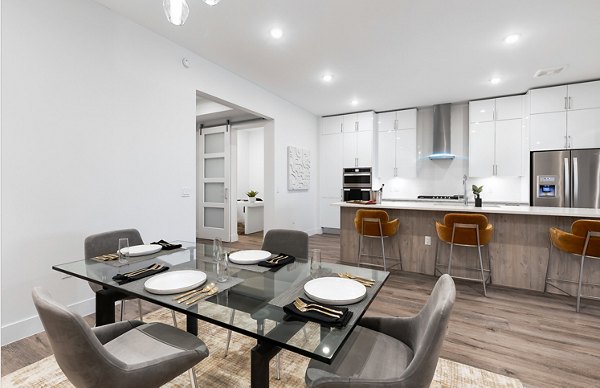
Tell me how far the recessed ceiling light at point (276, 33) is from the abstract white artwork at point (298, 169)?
8.39ft

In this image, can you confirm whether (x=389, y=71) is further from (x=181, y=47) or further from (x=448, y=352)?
(x=448, y=352)

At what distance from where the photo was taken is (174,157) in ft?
10.6

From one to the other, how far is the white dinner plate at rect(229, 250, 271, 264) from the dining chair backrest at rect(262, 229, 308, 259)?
33 cm

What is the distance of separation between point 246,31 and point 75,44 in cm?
155

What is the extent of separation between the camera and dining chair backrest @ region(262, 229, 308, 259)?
2146mm

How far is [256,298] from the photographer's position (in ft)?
4.11

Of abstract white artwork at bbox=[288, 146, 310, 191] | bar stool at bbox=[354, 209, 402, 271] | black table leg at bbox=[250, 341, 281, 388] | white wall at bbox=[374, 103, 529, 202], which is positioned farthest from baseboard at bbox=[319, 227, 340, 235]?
black table leg at bbox=[250, 341, 281, 388]

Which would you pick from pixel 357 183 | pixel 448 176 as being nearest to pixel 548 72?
pixel 448 176

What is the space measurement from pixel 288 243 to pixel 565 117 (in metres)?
5.06

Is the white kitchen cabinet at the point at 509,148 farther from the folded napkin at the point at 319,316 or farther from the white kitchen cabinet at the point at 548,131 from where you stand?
the folded napkin at the point at 319,316

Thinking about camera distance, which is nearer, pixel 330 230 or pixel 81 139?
pixel 81 139

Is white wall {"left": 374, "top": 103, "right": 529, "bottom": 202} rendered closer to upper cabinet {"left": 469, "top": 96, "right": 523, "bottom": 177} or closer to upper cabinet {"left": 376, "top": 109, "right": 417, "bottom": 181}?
upper cabinet {"left": 376, "top": 109, "right": 417, "bottom": 181}

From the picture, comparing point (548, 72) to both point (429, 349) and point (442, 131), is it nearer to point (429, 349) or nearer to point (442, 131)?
point (442, 131)

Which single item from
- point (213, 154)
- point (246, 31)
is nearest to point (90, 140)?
point (246, 31)
